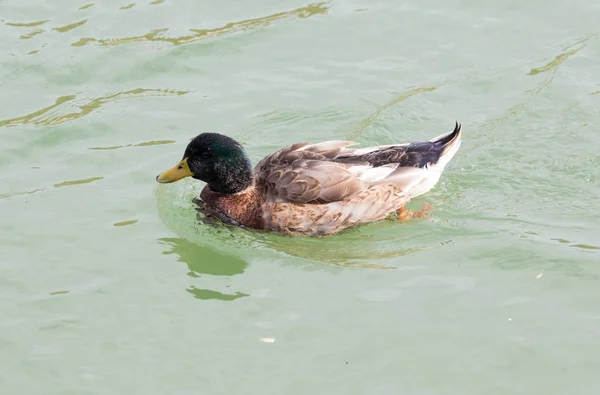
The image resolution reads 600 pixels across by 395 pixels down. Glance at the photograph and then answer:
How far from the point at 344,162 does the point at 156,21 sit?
426 cm

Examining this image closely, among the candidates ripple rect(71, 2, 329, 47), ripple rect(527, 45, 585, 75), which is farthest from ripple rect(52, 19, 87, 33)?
ripple rect(527, 45, 585, 75)

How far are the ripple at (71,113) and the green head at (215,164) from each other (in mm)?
2110

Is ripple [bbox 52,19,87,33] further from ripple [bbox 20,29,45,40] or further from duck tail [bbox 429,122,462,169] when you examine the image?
duck tail [bbox 429,122,462,169]

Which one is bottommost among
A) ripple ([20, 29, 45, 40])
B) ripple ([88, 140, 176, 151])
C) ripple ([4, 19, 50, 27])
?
ripple ([88, 140, 176, 151])

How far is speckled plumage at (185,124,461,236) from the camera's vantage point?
32.6 feet

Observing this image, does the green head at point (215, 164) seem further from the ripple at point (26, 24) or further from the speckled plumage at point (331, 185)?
the ripple at point (26, 24)

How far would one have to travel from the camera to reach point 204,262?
9.41 m

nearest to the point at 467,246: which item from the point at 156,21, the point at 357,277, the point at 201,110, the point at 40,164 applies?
the point at 357,277

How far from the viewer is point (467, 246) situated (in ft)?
30.9

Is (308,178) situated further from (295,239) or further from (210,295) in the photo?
(210,295)

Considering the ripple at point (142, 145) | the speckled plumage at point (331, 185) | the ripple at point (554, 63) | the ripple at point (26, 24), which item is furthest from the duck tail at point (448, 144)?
the ripple at point (26, 24)

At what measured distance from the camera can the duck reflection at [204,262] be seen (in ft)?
28.9

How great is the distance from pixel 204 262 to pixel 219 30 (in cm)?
461

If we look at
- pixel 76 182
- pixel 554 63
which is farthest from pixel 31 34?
pixel 554 63
